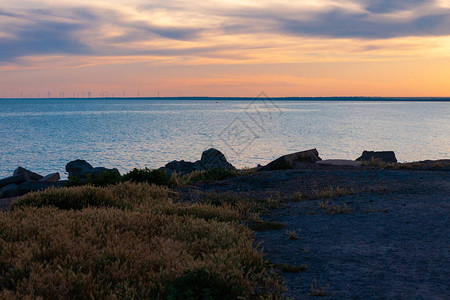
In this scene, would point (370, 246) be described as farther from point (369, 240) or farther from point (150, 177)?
point (150, 177)

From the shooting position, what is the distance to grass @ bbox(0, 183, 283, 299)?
551cm

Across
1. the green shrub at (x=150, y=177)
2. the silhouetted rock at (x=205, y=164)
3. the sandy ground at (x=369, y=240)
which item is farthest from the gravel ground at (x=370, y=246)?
the silhouetted rock at (x=205, y=164)

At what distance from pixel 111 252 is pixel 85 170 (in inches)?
883

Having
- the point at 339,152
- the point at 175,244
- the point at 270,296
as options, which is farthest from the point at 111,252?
the point at 339,152

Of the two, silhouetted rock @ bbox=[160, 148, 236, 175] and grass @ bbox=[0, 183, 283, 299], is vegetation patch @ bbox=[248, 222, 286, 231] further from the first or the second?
silhouetted rock @ bbox=[160, 148, 236, 175]

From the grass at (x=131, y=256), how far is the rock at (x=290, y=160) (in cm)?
868

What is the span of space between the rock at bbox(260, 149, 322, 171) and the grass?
8.68 metres

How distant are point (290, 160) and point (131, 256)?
14.5m

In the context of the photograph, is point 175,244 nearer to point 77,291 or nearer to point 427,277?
point 77,291

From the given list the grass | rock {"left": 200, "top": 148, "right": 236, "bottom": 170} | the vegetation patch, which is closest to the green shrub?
the grass

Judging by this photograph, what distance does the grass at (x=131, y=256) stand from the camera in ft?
18.1

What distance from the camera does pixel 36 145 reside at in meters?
59.2

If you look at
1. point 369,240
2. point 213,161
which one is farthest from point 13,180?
point 369,240

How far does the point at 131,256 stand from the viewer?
21.5ft
